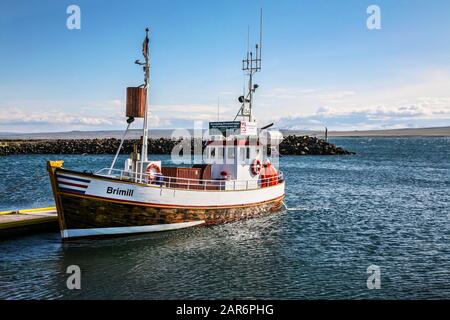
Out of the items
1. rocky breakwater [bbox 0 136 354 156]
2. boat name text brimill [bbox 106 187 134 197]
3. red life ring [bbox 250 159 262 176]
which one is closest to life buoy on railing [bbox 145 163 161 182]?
boat name text brimill [bbox 106 187 134 197]

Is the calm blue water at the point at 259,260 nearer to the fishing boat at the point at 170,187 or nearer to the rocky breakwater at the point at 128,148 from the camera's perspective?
the fishing boat at the point at 170,187

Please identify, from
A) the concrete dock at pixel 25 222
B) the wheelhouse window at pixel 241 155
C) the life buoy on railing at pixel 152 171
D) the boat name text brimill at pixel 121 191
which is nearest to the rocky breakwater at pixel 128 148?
the wheelhouse window at pixel 241 155

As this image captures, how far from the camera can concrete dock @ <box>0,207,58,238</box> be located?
2017cm

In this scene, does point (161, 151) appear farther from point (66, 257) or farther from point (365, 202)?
point (66, 257)

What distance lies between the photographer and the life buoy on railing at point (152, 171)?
70.0 feet

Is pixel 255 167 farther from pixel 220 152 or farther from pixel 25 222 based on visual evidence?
pixel 25 222

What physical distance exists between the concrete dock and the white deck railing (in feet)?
11.7

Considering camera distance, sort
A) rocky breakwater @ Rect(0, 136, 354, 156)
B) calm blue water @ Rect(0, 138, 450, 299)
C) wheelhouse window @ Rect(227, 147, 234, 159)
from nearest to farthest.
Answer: calm blue water @ Rect(0, 138, 450, 299)
wheelhouse window @ Rect(227, 147, 234, 159)
rocky breakwater @ Rect(0, 136, 354, 156)

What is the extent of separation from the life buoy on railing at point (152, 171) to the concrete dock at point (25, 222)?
551 centimetres

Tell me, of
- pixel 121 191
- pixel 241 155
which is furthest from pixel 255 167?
pixel 121 191

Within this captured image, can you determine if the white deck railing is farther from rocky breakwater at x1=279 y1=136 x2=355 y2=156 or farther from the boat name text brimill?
rocky breakwater at x1=279 y1=136 x2=355 y2=156

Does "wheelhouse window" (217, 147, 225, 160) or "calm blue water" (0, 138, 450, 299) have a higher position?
"wheelhouse window" (217, 147, 225, 160)

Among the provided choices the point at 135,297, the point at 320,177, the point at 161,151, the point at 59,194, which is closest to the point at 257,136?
the point at 59,194
